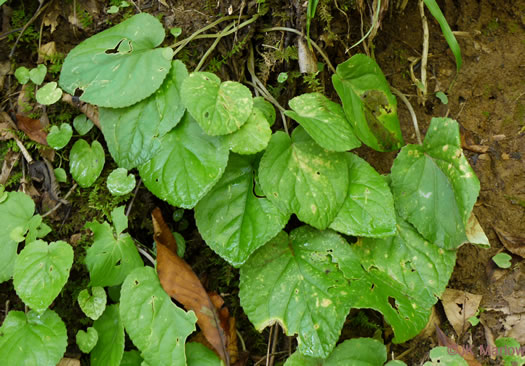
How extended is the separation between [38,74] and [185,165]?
0.77 metres

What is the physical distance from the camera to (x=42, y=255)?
158 centimetres

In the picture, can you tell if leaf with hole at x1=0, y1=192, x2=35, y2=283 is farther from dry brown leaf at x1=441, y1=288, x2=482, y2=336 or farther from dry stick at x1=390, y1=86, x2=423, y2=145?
dry brown leaf at x1=441, y1=288, x2=482, y2=336

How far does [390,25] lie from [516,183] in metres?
0.95

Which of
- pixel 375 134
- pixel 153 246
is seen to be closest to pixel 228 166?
pixel 153 246

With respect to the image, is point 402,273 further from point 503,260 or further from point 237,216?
point 237,216

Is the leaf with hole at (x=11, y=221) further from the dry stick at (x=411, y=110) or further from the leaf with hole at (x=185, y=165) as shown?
the dry stick at (x=411, y=110)

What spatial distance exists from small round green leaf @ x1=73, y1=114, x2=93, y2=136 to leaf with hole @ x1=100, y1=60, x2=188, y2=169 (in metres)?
0.16

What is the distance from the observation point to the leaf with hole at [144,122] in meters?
1.64

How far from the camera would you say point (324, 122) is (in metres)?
1.64

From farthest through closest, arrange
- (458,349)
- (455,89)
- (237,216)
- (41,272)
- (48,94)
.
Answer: (455,89), (458,349), (48,94), (237,216), (41,272)

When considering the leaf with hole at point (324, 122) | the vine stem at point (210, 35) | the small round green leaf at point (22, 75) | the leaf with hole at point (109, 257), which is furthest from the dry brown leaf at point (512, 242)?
the small round green leaf at point (22, 75)

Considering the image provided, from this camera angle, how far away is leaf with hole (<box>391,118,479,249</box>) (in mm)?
1723

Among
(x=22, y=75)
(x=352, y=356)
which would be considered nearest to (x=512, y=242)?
(x=352, y=356)

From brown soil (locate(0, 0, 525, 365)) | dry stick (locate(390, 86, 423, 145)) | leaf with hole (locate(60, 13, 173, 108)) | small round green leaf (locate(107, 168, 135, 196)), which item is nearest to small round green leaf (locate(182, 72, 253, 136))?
leaf with hole (locate(60, 13, 173, 108))
